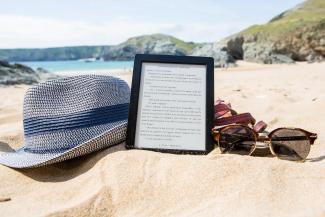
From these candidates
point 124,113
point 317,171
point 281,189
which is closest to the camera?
point 281,189

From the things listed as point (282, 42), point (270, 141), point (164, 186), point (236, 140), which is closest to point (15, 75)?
point (236, 140)

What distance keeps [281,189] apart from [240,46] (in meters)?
35.3

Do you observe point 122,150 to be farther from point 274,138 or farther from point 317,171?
point 317,171

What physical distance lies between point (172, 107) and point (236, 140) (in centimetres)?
48

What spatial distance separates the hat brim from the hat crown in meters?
0.04

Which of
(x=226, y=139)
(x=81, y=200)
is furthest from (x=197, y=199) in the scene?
(x=226, y=139)

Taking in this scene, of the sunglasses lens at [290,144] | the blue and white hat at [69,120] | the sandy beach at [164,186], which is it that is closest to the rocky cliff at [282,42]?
the sunglasses lens at [290,144]

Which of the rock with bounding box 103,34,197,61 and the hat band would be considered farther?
the rock with bounding box 103,34,197,61

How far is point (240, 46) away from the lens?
36.8 m

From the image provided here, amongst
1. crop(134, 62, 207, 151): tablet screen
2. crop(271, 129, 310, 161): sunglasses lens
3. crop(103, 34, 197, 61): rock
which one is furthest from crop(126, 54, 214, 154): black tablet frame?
crop(103, 34, 197, 61): rock

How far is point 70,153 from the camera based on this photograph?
296cm

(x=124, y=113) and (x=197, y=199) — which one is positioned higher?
(x=124, y=113)

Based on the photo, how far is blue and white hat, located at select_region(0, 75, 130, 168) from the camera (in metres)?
3.02

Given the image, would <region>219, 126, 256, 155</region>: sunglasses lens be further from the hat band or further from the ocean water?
the ocean water
